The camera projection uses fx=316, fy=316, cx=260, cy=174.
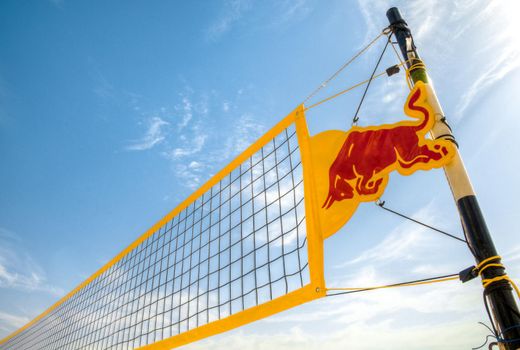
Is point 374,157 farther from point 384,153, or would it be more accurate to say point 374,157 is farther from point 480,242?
point 480,242

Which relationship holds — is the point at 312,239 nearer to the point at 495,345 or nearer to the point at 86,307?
the point at 495,345

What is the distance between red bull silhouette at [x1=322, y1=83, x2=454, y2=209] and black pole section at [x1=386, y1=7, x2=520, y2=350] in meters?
0.10

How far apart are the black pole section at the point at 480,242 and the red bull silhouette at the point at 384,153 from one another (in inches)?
4.1

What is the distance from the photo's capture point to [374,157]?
8.66 ft

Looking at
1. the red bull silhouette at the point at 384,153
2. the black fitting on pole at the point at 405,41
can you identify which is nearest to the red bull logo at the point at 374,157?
the red bull silhouette at the point at 384,153

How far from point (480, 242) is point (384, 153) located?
0.93m

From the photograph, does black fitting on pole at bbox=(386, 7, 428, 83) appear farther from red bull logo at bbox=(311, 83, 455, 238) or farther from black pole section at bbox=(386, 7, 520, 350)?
red bull logo at bbox=(311, 83, 455, 238)

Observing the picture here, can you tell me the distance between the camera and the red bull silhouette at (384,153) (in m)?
2.34

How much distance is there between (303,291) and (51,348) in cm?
984

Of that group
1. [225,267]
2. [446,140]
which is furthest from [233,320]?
[446,140]

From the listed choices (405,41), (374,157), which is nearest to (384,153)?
(374,157)

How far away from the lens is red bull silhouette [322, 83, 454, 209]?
2.34m

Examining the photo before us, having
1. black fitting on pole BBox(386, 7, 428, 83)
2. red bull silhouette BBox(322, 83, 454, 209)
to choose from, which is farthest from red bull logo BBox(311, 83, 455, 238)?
black fitting on pole BBox(386, 7, 428, 83)

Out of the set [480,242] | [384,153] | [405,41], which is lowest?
[480,242]
